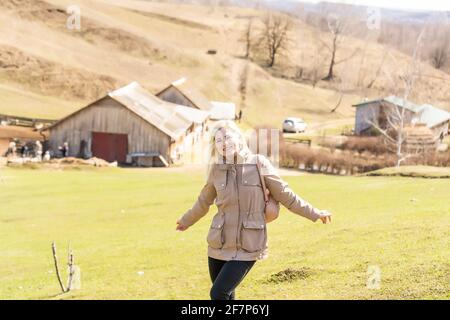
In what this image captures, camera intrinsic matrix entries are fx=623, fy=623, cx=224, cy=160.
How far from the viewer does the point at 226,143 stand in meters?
7.61

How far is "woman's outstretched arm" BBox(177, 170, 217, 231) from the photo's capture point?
7.85 metres

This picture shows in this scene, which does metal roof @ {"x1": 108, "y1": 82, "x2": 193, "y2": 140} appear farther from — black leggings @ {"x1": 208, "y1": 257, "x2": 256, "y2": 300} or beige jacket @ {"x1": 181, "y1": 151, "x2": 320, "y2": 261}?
black leggings @ {"x1": 208, "y1": 257, "x2": 256, "y2": 300}

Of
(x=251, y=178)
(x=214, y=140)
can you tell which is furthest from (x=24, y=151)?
(x=251, y=178)

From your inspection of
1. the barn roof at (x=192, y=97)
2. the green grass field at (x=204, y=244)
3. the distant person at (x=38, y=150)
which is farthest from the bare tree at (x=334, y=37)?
the green grass field at (x=204, y=244)

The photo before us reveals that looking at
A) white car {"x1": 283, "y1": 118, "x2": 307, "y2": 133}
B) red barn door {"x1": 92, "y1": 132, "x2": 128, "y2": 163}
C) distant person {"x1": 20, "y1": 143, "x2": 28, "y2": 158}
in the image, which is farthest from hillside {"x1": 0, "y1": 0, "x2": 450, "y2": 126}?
distant person {"x1": 20, "y1": 143, "x2": 28, "y2": 158}

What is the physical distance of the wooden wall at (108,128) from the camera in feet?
177

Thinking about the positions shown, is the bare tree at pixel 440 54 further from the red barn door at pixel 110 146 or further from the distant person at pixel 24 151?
the distant person at pixel 24 151

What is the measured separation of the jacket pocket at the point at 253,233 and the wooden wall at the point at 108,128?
4547 cm

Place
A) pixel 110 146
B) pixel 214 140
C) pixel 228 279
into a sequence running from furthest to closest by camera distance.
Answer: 1. pixel 110 146
2. pixel 214 140
3. pixel 228 279

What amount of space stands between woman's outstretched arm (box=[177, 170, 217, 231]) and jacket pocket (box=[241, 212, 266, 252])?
652mm

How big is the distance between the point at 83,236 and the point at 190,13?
149471 millimetres

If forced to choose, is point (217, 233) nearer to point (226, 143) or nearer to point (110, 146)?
point (226, 143)

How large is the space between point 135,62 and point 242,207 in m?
108

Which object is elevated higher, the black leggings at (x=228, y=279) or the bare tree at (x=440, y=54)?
the bare tree at (x=440, y=54)
